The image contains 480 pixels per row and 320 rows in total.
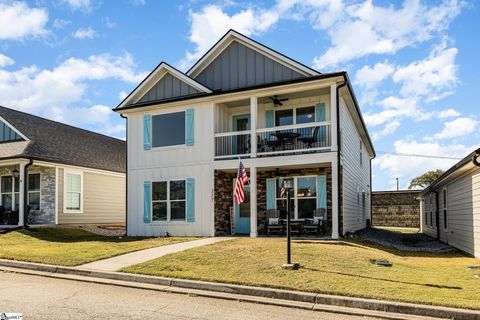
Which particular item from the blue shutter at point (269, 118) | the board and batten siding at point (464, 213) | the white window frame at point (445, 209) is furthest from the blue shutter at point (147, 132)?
the white window frame at point (445, 209)

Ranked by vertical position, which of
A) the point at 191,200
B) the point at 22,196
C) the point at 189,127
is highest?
the point at 189,127

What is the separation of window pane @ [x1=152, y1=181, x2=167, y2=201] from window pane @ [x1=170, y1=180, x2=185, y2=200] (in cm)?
32

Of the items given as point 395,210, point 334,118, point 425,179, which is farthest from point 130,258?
point 425,179

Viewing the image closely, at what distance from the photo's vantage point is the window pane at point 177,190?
55.7 ft

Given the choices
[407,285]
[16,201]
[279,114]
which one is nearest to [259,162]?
[279,114]

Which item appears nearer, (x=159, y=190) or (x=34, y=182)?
(x=159, y=190)

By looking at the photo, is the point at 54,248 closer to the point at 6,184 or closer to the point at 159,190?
the point at 159,190

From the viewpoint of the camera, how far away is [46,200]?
19.8 meters

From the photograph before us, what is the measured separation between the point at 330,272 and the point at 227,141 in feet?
29.8

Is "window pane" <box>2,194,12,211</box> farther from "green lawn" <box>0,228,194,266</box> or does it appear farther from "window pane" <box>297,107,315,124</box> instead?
"window pane" <box>297,107,315,124</box>

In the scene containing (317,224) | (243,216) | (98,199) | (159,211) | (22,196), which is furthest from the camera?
(98,199)

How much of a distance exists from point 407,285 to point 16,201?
18.3 metres

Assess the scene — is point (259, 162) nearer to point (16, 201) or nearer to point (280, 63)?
point (280, 63)

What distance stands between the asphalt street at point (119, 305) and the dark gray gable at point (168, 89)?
10.3 m
